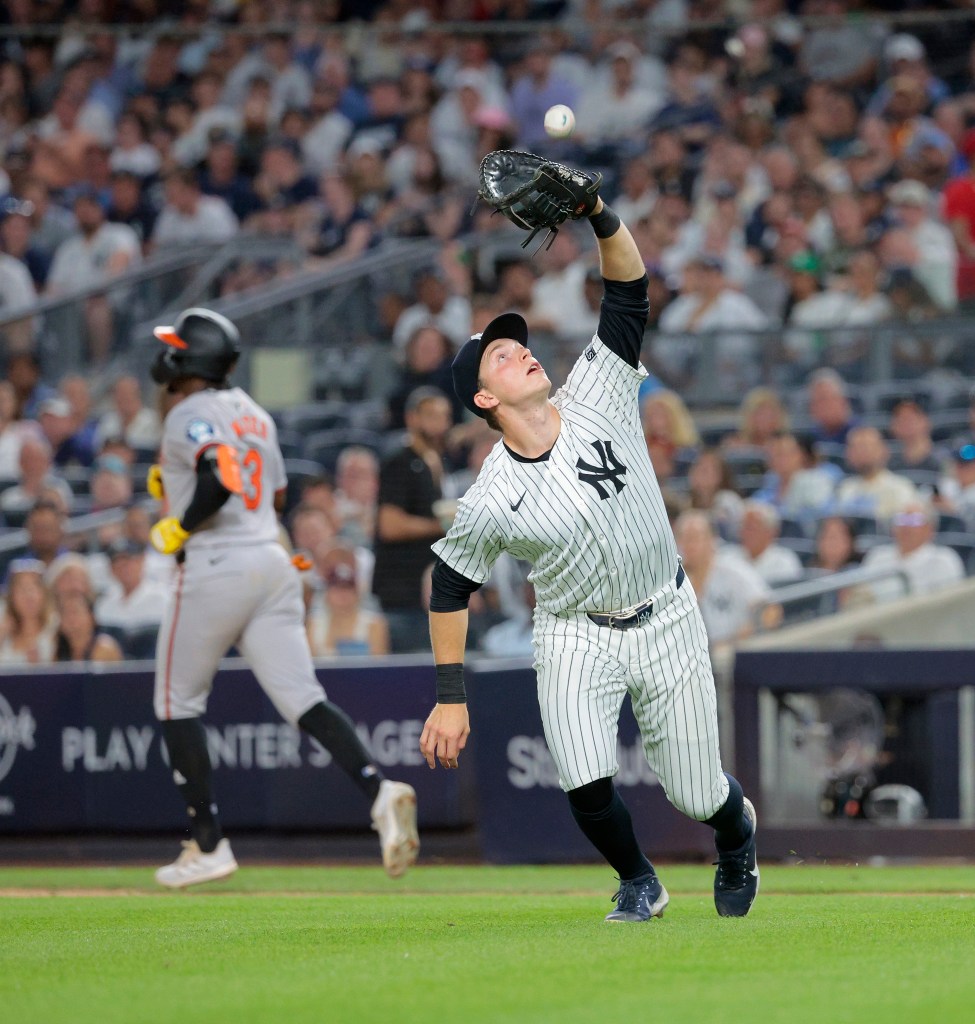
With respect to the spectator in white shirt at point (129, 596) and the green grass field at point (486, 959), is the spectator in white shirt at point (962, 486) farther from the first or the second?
the spectator in white shirt at point (129, 596)

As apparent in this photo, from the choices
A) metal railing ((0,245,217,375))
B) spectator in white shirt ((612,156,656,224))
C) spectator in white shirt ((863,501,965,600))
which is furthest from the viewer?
spectator in white shirt ((612,156,656,224))

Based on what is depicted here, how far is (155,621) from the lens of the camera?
10.0m

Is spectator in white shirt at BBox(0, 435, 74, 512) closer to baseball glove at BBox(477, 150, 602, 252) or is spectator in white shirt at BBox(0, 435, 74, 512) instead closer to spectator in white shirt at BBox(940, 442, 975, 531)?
spectator in white shirt at BBox(940, 442, 975, 531)

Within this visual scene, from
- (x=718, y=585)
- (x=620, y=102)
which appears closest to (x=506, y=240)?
(x=620, y=102)

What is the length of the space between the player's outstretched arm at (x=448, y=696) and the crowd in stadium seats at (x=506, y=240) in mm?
4266

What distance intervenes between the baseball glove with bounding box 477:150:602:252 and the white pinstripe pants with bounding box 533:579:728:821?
44.0 inches

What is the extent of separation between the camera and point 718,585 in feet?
30.5

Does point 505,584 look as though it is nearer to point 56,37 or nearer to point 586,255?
point 586,255

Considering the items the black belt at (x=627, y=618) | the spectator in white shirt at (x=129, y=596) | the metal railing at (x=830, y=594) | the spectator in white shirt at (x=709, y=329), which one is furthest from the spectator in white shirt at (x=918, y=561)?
the black belt at (x=627, y=618)

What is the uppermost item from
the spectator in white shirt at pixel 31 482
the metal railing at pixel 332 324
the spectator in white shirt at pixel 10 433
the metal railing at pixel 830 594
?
the metal railing at pixel 332 324

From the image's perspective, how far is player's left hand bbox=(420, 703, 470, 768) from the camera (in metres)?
4.96

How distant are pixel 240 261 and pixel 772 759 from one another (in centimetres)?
678

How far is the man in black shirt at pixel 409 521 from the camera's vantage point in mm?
9625

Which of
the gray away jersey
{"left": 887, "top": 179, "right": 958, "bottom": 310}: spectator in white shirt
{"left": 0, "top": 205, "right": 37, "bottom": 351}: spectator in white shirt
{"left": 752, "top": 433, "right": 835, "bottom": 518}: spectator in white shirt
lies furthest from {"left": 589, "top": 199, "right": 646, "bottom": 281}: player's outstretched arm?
{"left": 0, "top": 205, "right": 37, "bottom": 351}: spectator in white shirt
